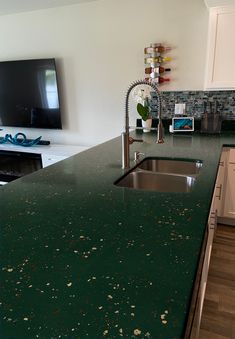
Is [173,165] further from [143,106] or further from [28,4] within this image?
[28,4]

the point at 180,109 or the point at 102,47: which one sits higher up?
the point at 102,47

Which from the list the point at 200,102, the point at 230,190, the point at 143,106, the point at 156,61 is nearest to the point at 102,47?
the point at 156,61

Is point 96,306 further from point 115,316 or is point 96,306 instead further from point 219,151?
point 219,151

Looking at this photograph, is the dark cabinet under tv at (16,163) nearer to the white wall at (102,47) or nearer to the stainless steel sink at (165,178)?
the white wall at (102,47)

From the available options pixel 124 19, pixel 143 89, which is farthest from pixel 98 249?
pixel 124 19

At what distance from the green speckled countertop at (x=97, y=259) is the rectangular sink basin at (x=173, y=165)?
1.22 feet

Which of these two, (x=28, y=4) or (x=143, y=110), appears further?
(x=28, y=4)

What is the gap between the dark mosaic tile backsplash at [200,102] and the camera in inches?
109

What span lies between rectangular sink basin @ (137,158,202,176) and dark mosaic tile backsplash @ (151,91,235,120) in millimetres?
1366

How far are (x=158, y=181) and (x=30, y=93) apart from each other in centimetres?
273

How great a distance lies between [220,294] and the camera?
177 centimetres

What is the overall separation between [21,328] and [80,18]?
343cm

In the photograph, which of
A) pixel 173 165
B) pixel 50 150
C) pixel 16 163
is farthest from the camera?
pixel 16 163

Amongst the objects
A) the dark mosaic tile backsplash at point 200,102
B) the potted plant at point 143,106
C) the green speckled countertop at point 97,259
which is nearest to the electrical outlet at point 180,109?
the dark mosaic tile backsplash at point 200,102
